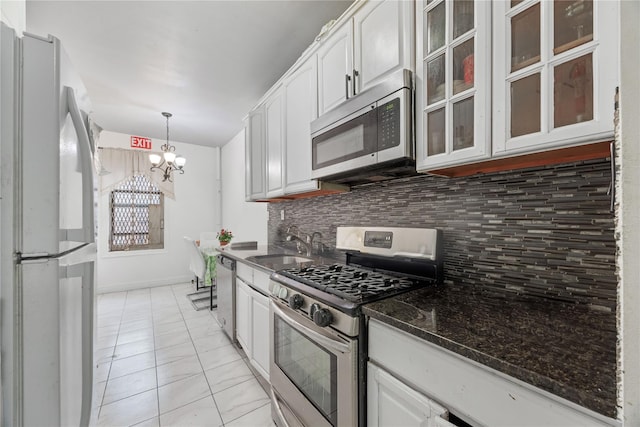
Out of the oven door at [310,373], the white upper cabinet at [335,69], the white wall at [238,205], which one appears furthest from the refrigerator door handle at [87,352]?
the white wall at [238,205]

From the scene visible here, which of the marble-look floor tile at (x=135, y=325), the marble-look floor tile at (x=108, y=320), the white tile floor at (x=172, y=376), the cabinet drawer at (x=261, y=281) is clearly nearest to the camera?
the white tile floor at (x=172, y=376)

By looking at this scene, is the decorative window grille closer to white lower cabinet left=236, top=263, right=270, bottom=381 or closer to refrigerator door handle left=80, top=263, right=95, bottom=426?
white lower cabinet left=236, top=263, right=270, bottom=381

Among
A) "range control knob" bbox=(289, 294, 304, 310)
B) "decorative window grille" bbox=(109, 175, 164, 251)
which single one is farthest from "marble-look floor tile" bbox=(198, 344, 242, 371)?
"decorative window grille" bbox=(109, 175, 164, 251)

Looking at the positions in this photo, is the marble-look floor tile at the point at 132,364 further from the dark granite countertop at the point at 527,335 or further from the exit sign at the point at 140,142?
the exit sign at the point at 140,142

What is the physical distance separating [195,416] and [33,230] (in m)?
1.48

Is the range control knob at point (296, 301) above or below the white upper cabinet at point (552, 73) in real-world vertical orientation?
below

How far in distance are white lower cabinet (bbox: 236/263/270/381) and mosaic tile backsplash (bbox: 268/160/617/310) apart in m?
1.08

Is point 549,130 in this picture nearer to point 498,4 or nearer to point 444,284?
point 498,4

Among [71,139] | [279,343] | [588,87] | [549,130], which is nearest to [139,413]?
[279,343]

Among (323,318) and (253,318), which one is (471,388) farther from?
(253,318)

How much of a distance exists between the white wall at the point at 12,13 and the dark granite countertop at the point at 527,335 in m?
1.96

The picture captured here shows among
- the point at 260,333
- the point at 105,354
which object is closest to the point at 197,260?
the point at 105,354

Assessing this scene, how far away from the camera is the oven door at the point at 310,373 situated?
3.32 feet

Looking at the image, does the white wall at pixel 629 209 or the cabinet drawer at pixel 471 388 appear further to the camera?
the cabinet drawer at pixel 471 388
